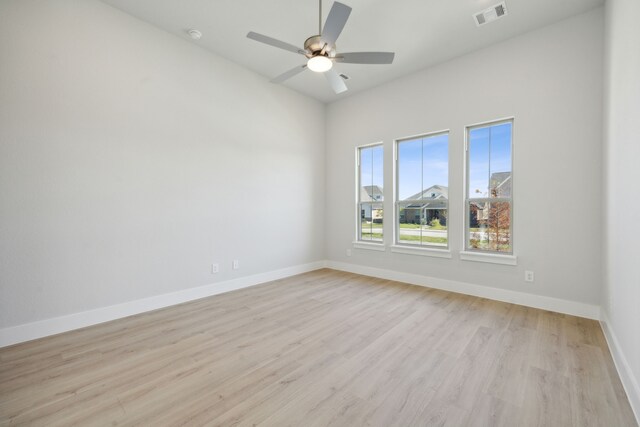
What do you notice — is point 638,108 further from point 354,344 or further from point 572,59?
point 354,344

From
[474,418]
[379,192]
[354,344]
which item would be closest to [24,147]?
[354,344]

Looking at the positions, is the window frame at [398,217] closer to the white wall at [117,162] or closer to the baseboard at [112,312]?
the white wall at [117,162]

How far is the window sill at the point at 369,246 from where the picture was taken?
15.7 feet

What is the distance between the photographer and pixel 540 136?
325 cm

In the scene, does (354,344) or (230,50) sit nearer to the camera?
(354,344)

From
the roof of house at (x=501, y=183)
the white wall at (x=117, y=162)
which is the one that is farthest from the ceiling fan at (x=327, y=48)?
the roof of house at (x=501, y=183)

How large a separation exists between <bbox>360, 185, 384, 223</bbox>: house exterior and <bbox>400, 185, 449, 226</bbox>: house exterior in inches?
18.0

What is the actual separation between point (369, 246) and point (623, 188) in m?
3.31

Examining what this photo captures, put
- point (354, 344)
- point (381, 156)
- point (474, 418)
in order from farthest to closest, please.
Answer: point (381, 156)
point (354, 344)
point (474, 418)

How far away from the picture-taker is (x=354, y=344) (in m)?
2.46

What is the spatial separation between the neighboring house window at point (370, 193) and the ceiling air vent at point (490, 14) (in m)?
2.20

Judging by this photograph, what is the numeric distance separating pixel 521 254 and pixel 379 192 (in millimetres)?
2317

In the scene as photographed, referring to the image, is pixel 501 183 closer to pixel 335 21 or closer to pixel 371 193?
pixel 371 193

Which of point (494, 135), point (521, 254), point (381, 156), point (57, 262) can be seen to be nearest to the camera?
point (57, 262)
